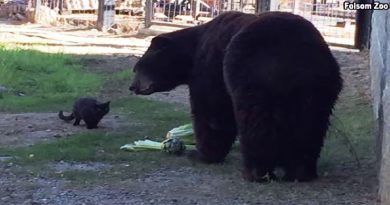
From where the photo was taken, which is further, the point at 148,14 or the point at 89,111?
the point at 148,14

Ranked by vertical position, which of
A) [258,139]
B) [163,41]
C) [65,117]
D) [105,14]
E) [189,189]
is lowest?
[65,117]

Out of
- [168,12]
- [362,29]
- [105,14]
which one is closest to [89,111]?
[362,29]

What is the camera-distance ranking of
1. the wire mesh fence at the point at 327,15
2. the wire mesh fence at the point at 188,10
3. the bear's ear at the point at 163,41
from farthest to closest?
the wire mesh fence at the point at 188,10
the wire mesh fence at the point at 327,15
the bear's ear at the point at 163,41

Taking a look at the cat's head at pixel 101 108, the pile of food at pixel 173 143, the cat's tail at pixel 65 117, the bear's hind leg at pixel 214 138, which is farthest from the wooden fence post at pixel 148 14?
the bear's hind leg at pixel 214 138

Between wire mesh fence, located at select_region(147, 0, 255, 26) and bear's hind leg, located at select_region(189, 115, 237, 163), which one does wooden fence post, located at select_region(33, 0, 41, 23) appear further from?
bear's hind leg, located at select_region(189, 115, 237, 163)

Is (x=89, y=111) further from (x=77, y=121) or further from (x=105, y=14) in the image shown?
(x=105, y=14)

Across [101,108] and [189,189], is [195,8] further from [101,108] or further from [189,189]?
[189,189]

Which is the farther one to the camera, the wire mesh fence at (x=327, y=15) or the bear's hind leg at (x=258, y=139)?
the wire mesh fence at (x=327, y=15)

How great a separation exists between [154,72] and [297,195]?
7.90 feet

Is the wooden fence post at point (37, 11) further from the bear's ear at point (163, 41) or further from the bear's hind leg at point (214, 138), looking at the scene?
the bear's hind leg at point (214, 138)

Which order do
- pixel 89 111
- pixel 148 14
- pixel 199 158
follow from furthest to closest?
pixel 148 14 → pixel 89 111 → pixel 199 158

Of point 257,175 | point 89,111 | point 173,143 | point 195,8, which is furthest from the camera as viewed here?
point 195,8

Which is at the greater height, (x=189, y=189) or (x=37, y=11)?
(x=37, y=11)

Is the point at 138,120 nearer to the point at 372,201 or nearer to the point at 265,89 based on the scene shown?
the point at 265,89
